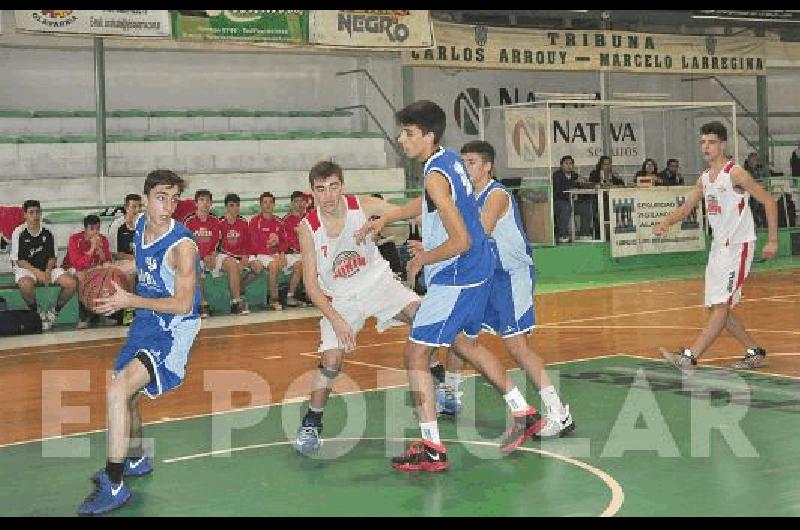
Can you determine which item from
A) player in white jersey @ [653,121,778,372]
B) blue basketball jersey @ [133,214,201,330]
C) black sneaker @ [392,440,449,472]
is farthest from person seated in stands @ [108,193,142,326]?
black sneaker @ [392,440,449,472]

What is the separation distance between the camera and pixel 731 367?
10.5 meters

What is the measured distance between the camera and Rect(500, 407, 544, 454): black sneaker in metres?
7.41

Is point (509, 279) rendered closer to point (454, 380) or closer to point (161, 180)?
point (454, 380)

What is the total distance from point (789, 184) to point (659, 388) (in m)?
18.5

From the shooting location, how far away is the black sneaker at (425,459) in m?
6.91

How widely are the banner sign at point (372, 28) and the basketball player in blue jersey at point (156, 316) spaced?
14984 mm

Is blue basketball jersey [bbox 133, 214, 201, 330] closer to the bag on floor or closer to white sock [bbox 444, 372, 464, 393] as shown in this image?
white sock [bbox 444, 372, 464, 393]

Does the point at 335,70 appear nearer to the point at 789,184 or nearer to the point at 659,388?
the point at 789,184

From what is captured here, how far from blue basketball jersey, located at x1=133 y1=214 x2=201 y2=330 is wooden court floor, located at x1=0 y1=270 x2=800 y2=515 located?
1268 mm

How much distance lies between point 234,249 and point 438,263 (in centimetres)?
1116

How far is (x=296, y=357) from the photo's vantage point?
12500 mm

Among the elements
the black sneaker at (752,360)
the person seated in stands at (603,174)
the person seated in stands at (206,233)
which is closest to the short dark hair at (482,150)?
the black sneaker at (752,360)

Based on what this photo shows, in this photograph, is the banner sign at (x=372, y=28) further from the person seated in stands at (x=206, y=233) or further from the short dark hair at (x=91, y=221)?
the short dark hair at (x=91, y=221)
